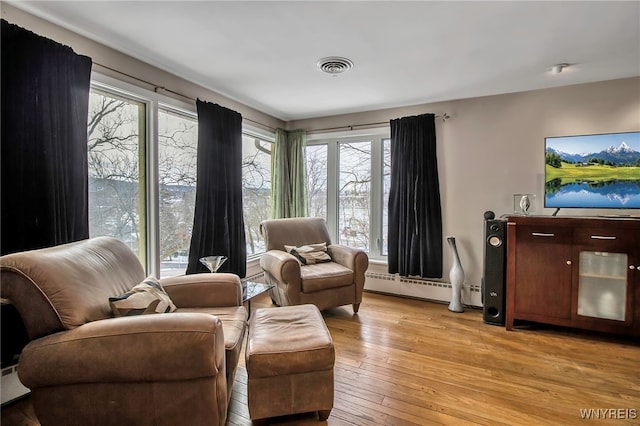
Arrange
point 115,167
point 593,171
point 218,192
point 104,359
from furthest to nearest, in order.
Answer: point 218,192 < point 593,171 < point 115,167 < point 104,359

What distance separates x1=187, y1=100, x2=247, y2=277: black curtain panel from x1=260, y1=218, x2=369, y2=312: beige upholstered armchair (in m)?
0.32

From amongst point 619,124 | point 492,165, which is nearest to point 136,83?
point 492,165

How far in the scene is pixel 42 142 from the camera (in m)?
1.91

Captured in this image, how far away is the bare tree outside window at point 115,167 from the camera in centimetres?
237

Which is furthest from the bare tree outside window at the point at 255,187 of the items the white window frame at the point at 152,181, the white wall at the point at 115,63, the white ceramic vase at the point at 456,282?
the white ceramic vase at the point at 456,282

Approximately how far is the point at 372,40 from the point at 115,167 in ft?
7.01

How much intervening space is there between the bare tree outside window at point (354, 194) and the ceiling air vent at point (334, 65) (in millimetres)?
1585

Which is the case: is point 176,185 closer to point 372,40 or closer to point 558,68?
point 372,40

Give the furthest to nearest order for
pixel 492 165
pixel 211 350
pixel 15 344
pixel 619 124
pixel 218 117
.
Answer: pixel 492 165
pixel 218 117
pixel 619 124
pixel 15 344
pixel 211 350

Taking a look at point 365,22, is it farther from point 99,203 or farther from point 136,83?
point 99,203

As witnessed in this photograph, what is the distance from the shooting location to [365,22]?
2.03 m

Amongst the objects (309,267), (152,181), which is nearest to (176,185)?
(152,181)

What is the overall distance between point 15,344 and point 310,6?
100 inches

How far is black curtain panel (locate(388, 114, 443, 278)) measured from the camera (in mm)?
3645
